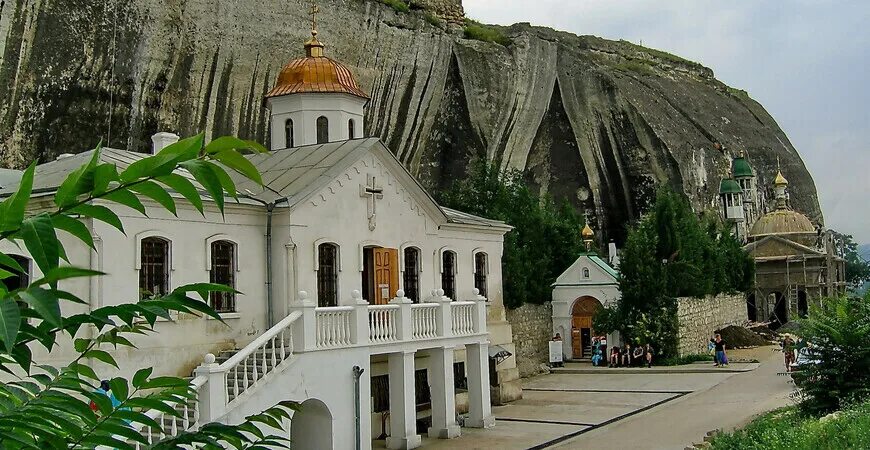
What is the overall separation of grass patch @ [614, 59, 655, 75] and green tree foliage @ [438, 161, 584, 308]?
22.8 m

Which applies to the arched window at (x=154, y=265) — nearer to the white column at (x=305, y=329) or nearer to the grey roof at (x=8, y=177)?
the white column at (x=305, y=329)

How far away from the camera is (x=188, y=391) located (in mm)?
3803

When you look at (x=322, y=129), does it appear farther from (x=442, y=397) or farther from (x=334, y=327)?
(x=334, y=327)

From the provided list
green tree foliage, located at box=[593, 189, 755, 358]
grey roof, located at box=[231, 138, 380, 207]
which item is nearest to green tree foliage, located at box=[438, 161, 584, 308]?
green tree foliage, located at box=[593, 189, 755, 358]

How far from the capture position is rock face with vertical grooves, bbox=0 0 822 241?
3198 cm

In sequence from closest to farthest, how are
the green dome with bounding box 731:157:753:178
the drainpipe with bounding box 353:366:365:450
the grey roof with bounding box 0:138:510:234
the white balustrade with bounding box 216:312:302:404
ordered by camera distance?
the white balustrade with bounding box 216:312:302:404 < the drainpipe with bounding box 353:366:365:450 < the grey roof with bounding box 0:138:510:234 < the green dome with bounding box 731:157:753:178

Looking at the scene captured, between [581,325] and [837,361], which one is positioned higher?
[581,325]

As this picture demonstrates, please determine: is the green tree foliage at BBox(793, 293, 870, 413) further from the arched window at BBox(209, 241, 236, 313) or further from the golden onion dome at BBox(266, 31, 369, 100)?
the golden onion dome at BBox(266, 31, 369, 100)

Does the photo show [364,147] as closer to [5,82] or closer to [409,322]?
[409,322]

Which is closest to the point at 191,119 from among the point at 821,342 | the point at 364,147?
the point at 364,147

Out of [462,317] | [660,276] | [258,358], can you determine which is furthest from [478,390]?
[660,276]

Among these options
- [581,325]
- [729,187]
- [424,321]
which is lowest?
[581,325]

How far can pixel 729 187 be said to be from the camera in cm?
5759

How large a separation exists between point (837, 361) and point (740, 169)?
143ft
